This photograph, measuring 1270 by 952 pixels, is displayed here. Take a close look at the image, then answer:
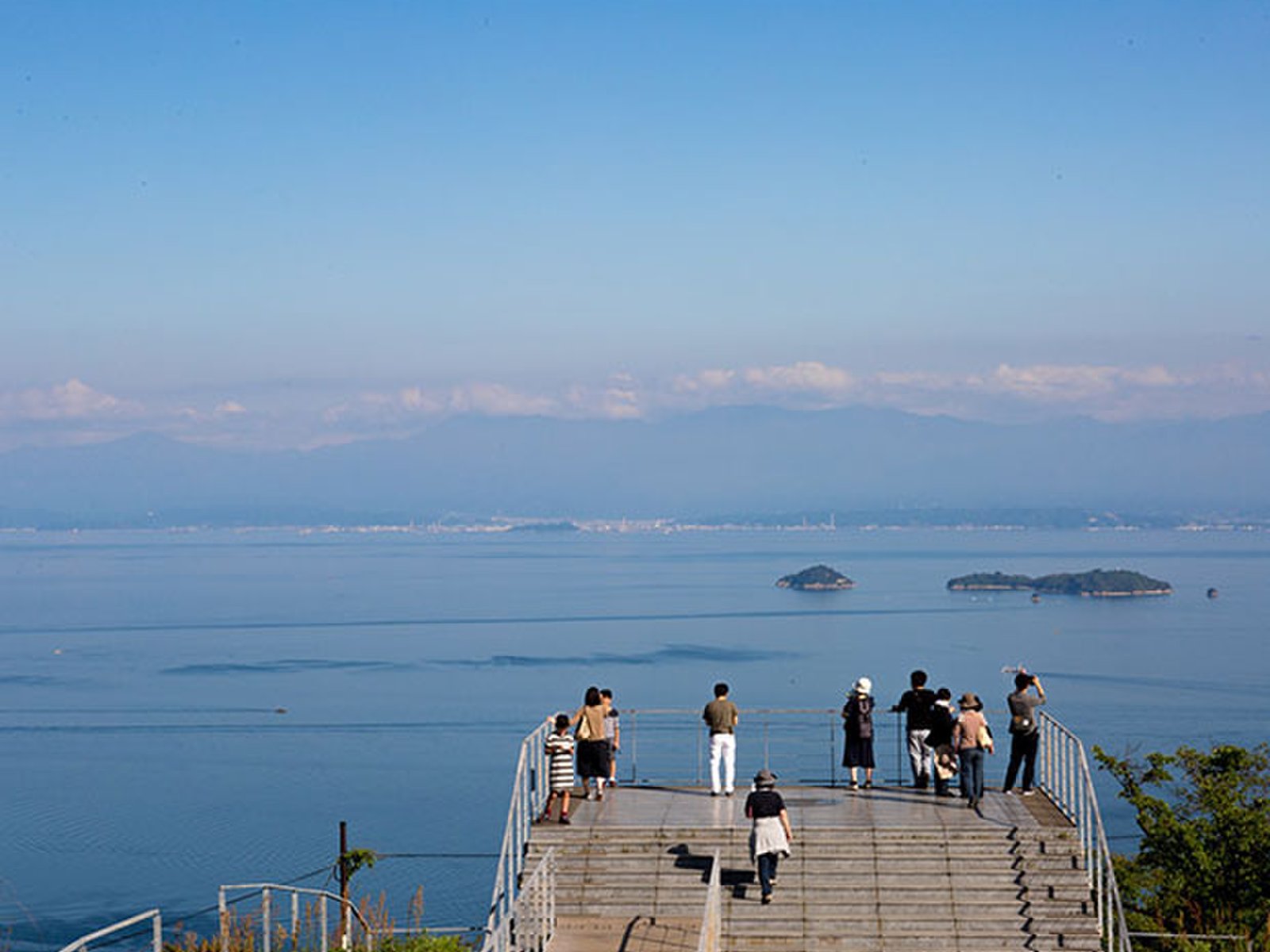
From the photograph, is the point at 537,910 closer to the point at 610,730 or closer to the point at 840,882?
the point at 840,882

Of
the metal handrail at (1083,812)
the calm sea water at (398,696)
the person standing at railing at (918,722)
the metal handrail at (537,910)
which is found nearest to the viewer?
the metal handrail at (537,910)

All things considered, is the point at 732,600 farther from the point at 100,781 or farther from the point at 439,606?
the point at 100,781

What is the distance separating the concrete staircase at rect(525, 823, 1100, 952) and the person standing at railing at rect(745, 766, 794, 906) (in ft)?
1.19

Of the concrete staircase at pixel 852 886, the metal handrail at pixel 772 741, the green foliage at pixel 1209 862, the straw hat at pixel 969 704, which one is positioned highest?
the straw hat at pixel 969 704

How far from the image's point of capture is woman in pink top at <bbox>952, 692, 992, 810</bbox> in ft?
58.8

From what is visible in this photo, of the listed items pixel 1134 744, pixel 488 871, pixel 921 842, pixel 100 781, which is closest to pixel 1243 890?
pixel 921 842

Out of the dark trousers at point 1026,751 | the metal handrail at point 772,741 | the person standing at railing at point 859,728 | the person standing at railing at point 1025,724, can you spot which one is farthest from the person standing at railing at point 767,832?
the metal handrail at point 772,741

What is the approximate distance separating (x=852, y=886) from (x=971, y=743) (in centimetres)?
280

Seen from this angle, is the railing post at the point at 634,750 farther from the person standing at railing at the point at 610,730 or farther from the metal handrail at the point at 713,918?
the metal handrail at the point at 713,918

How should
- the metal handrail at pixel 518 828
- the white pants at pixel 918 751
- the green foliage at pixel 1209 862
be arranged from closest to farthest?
the metal handrail at pixel 518 828 → the white pants at pixel 918 751 → the green foliage at pixel 1209 862

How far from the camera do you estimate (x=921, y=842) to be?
54.9 ft

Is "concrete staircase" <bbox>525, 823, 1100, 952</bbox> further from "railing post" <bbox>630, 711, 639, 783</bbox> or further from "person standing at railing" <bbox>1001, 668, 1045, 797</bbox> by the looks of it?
"railing post" <bbox>630, 711, 639, 783</bbox>

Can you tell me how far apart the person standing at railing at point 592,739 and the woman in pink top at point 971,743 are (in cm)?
423

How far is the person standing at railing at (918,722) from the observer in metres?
19.0
